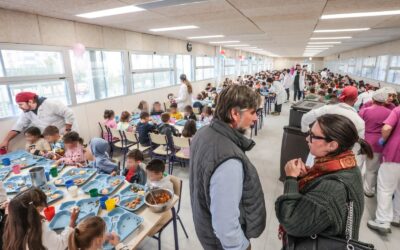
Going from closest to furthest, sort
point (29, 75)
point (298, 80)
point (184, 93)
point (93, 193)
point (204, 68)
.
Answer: point (93, 193) < point (29, 75) < point (184, 93) < point (298, 80) < point (204, 68)

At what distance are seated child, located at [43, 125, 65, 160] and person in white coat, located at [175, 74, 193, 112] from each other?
331 cm

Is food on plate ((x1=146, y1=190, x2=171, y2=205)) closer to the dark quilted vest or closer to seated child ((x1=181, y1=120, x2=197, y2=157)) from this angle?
the dark quilted vest

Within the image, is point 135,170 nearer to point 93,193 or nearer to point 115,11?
point 93,193

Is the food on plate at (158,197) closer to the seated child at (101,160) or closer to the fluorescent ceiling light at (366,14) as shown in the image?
the seated child at (101,160)

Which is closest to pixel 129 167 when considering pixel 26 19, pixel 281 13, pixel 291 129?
pixel 291 129

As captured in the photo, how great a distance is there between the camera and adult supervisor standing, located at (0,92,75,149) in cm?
353

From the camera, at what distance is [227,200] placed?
3.51 ft

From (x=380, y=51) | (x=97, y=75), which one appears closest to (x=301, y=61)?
(x=380, y=51)

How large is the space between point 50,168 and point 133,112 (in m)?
3.71

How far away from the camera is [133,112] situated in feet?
20.6

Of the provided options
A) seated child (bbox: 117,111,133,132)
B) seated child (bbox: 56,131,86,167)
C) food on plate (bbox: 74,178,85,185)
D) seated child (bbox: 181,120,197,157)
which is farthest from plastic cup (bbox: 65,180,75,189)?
seated child (bbox: 117,111,133,132)

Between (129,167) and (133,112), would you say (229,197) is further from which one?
(133,112)

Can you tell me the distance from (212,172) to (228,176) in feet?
0.28

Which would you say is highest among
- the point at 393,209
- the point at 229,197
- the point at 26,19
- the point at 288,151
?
the point at 26,19
